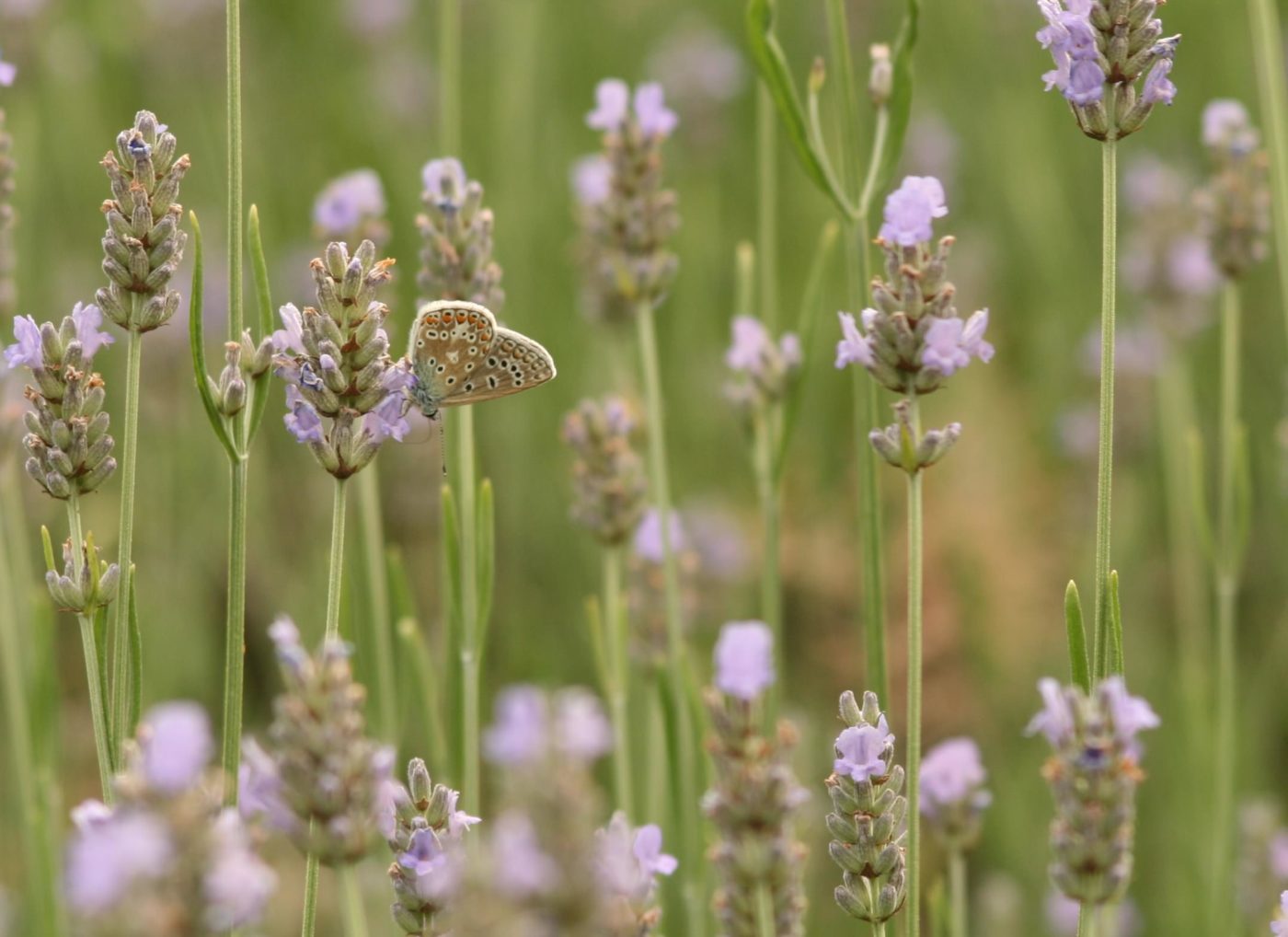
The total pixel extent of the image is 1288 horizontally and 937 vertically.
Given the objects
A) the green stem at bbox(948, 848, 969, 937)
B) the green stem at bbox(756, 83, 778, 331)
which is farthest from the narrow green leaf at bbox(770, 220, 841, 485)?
the green stem at bbox(948, 848, 969, 937)

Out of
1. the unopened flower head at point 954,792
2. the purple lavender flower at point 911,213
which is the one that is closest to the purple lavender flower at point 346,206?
the purple lavender flower at point 911,213

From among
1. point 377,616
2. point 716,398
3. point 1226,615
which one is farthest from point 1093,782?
point 716,398

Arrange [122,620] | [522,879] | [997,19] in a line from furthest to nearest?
[997,19]
[122,620]
[522,879]

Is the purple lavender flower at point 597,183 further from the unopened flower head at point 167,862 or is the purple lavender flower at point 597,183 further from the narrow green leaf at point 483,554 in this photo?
the unopened flower head at point 167,862

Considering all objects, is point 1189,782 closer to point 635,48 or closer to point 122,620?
point 122,620

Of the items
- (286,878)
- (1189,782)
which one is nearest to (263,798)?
(286,878)

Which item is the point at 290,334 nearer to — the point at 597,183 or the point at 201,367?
the point at 201,367

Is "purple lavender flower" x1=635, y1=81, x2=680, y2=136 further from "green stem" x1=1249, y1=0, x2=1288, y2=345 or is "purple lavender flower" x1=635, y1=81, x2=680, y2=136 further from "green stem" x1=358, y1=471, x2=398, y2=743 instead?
"green stem" x1=1249, y1=0, x2=1288, y2=345
